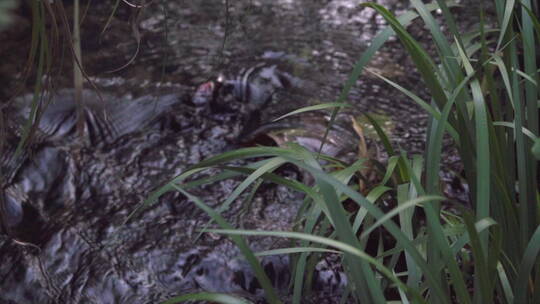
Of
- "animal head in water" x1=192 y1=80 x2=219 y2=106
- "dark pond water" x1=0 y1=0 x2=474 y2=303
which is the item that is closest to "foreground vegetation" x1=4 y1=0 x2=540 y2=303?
"dark pond water" x1=0 y1=0 x2=474 y2=303

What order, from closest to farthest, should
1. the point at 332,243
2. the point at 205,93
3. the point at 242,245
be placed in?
the point at 332,243 → the point at 242,245 → the point at 205,93

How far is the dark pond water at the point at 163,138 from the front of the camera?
1862 millimetres

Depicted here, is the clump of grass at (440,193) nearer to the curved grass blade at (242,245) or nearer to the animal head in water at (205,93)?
the curved grass blade at (242,245)

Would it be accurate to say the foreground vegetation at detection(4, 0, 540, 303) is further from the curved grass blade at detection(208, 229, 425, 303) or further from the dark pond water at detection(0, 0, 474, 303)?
the dark pond water at detection(0, 0, 474, 303)

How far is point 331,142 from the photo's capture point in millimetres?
2381

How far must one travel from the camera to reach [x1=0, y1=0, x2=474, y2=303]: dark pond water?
1862mm

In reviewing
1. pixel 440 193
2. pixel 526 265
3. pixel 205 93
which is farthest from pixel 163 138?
pixel 526 265

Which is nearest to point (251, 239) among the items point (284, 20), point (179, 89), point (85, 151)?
point (85, 151)

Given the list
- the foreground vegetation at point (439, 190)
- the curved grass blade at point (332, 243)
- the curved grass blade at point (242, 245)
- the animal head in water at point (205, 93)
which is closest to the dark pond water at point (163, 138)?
the animal head in water at point (205, 93)

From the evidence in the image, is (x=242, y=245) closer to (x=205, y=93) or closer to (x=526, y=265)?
(x=526, y=265)

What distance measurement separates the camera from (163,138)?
2.53 m

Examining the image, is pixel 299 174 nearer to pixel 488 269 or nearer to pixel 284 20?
pixel 488 269

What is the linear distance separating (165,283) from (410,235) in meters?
0.78

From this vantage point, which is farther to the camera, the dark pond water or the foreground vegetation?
the dark pond water
